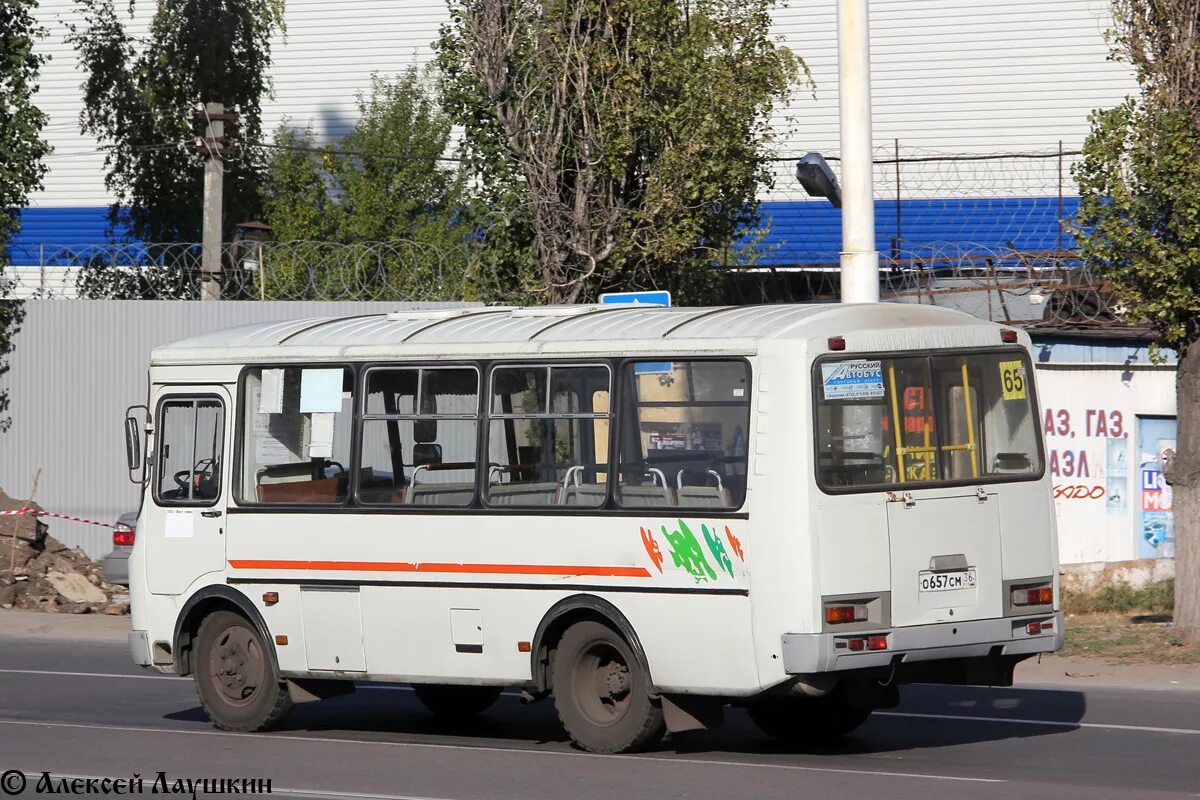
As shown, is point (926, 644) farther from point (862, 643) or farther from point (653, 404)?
point (653, 404)

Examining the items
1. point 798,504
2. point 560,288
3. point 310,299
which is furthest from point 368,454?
point 310,299

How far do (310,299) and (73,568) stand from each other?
539 centimetres

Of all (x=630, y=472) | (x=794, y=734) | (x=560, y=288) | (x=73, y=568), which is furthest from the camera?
(x=73, y=568)

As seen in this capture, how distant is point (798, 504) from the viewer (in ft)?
30.3

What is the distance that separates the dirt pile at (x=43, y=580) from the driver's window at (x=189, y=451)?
28.0ft

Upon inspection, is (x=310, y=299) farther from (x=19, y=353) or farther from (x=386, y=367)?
(x=386, y=367)

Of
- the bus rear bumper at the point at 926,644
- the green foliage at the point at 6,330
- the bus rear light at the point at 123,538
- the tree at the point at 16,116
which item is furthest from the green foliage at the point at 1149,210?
the green foliage at the point at 6,330

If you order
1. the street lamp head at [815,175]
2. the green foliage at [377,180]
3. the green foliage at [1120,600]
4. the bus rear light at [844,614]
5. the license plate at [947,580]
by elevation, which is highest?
the green foliage at [377,180]

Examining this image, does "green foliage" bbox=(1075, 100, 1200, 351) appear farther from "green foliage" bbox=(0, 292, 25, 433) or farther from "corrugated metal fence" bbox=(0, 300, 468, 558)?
"green foliage" bbox=(0, 292, 25, 433)

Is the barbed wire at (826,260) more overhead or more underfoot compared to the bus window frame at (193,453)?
more overhead

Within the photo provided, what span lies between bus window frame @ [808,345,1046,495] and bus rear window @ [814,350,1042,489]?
0.01 meters

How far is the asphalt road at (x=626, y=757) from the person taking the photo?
29.4ft

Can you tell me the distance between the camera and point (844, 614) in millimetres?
9227

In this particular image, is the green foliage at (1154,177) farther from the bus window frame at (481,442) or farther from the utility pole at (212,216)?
the utility pole at (212,216)
